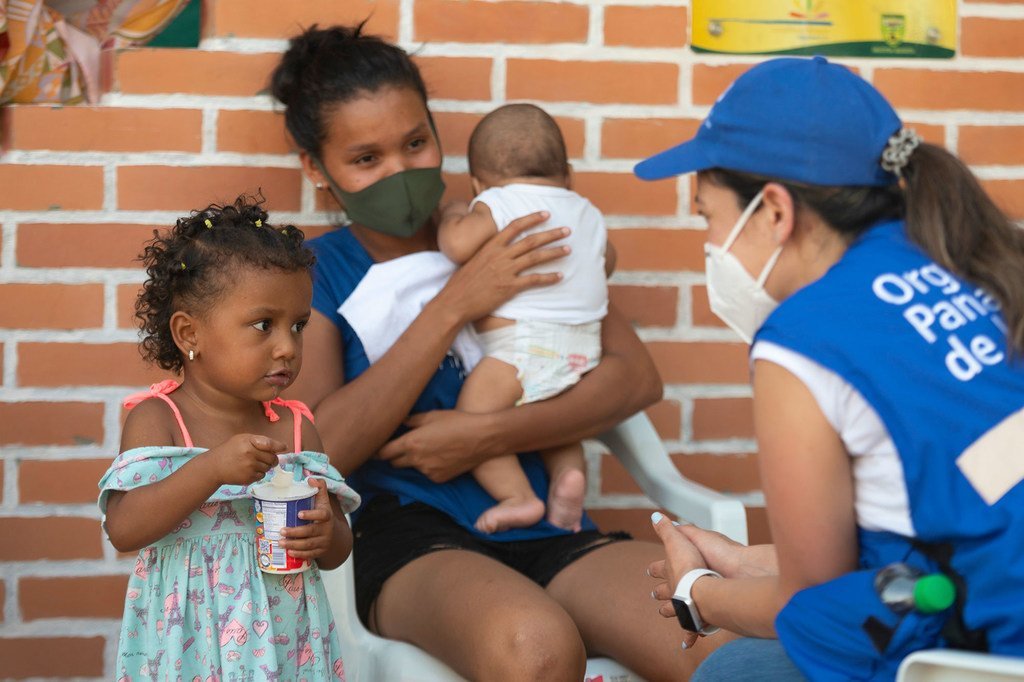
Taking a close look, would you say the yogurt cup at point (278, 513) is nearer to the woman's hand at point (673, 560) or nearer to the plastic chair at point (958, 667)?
the woman's hand at point (673, 560)

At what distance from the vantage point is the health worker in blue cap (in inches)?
55.8

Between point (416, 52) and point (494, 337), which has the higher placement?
point (416, 52)

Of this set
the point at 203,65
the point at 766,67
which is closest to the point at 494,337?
the point at 203,65

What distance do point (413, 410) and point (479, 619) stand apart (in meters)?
0.62

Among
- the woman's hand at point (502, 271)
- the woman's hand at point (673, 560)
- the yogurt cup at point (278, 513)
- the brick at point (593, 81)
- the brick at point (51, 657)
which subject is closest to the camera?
the woman's hand at point (673, 560)

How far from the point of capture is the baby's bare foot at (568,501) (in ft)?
7.97

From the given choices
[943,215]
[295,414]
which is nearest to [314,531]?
[295,414]

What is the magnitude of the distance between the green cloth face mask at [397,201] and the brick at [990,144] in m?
1.32

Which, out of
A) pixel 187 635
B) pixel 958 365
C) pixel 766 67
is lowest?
pixel 187 635

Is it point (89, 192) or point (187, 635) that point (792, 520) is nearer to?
point (187, 635)

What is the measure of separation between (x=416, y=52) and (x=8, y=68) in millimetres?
885

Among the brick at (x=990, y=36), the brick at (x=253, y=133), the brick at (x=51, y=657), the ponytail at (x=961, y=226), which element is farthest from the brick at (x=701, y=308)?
the brick at (x=51, y=657)

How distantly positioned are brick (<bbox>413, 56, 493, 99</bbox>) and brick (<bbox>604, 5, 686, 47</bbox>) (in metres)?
0.30

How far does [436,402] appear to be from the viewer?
2.54 metres
